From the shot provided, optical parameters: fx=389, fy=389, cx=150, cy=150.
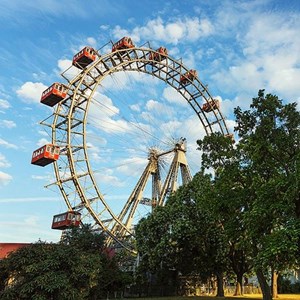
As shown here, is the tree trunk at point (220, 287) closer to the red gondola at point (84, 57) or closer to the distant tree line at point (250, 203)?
the distant tree line at point (250, 203)

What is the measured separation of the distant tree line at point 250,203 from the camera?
57.7 feet

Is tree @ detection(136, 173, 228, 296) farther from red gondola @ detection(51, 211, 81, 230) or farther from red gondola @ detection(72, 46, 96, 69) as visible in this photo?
red gondola @ detection(72, 46, 96, 69)

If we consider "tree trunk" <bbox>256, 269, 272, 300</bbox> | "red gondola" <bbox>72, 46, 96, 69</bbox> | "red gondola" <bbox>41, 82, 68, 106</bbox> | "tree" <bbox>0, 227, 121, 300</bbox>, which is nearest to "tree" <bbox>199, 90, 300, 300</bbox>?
"tree trunk" <bbox>256, 269, 272, 300</bbox>

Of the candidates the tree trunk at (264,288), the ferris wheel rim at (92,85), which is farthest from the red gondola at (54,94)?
the tree trunk at (264,288)

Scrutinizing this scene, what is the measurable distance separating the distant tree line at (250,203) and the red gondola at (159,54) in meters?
20.1

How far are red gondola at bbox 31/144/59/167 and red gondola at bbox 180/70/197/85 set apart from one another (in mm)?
19688

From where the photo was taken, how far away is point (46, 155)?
39344 millimetres

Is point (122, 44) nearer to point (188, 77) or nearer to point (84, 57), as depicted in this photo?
point (84, 57)

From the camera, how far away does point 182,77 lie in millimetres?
50969

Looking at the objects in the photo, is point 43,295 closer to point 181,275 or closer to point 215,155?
point 215,155

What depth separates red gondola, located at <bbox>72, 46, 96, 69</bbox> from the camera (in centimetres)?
4334

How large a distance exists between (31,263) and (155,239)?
14.8 metres

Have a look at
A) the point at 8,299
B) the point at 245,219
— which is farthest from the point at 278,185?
the point at 8,299

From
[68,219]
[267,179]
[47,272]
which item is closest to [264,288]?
[267,179]
